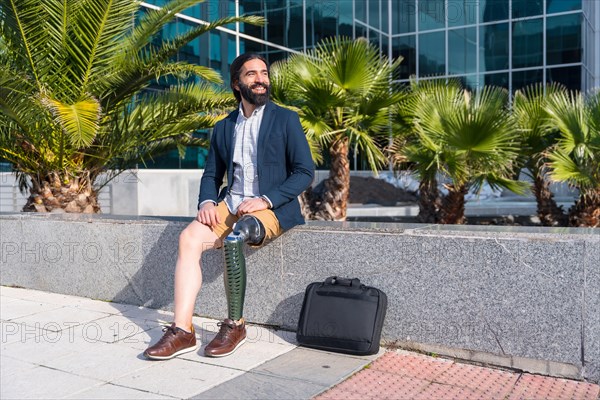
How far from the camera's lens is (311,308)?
136 inches

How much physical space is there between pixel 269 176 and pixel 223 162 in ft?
1.42

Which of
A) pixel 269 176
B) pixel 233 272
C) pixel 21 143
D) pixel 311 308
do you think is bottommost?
pixel 311 308

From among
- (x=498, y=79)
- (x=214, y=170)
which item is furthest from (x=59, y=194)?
(x=498, y=79)

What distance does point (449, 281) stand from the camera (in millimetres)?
3352

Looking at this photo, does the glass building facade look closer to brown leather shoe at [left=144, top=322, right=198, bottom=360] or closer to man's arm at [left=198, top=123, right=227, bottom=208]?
man's arm at [left=198, top=123, right=227, bottom=208]

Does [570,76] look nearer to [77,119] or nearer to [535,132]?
[535,132]

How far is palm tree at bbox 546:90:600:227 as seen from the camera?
6.42m

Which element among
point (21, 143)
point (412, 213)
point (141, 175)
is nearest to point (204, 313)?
point (21, 143)

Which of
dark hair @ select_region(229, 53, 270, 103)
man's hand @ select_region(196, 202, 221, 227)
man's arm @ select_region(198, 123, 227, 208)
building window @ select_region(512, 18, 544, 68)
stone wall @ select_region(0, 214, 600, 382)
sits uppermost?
building window @ select_region(512, 18, 544, 68)

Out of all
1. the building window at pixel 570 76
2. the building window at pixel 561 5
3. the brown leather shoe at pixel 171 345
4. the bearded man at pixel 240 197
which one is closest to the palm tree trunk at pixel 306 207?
the bearded man at pixel 240 197

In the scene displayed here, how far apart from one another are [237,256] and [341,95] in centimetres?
437

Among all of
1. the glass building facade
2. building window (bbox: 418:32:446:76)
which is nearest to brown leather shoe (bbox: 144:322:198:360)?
the glass building facade

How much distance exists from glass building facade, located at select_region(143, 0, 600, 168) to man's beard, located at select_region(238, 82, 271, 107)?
15156 mm

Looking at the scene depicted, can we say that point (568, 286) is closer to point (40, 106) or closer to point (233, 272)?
point (233, 272)
